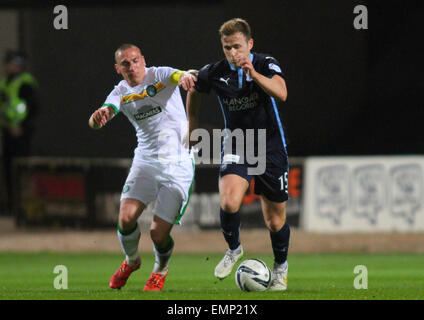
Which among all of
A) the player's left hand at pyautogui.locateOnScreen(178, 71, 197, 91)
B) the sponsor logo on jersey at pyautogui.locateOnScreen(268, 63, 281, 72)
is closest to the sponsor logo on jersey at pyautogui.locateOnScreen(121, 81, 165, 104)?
the player's left hand at pyautogui.locateOnScreen(178, 71, 197, 91)

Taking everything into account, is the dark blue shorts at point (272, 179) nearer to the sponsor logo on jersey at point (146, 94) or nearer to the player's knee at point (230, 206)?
the player's knee at point (230, 206)

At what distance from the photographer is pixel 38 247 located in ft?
50.7

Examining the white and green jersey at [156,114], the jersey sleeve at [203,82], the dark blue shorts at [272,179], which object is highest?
the jersey sleeve at [203,82]

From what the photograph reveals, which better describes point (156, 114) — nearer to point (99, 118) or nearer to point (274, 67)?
point (99, 118)

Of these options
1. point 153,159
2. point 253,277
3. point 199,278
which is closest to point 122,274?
point 153,159

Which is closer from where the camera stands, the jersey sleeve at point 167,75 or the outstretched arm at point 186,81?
the outstretched arm at point 186,81

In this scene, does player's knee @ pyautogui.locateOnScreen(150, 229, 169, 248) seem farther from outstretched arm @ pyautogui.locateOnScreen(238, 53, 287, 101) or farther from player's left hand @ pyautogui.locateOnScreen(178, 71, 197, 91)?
outstretched arm @ pyautogui.locateOnScreen(238, 53, 287, 101)

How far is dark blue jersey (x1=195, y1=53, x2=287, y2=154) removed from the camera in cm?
864

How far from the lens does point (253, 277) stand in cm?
863

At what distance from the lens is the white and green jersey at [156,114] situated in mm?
9016
